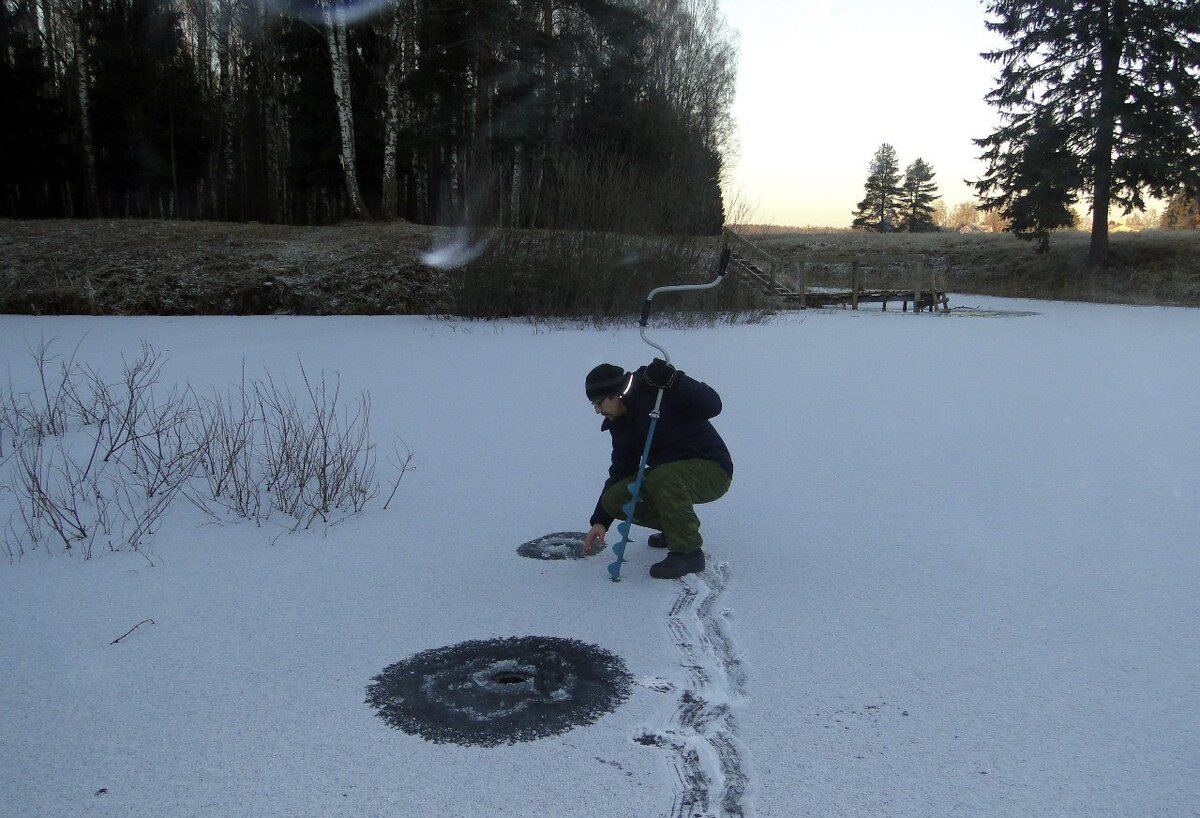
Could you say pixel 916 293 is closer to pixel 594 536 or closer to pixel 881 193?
pixel 594 536

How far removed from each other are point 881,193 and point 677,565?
69647 millimetres

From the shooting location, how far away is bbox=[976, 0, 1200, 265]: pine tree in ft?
76.3

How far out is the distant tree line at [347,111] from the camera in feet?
62.6

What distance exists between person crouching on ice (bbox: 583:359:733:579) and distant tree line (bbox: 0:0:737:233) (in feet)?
34.2

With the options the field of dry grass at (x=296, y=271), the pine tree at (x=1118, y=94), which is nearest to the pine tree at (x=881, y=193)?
the pine tree at (x=1118, y=94)

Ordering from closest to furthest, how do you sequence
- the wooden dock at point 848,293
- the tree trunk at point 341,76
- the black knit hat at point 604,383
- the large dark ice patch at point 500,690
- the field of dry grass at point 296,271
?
the large dark ice patch at point 500,690 < the black knit hat at point 604,383 < the field of dry grass at point 296,271 < the tree trunk at point 341,76 < the wooden dock at point 848,293

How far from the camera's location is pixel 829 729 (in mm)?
2330

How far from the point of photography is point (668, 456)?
3521mm

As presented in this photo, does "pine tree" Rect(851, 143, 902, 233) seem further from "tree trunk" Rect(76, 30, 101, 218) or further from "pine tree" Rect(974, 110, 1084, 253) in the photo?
"tree trunk" Rect(76, 30, 101, 218)

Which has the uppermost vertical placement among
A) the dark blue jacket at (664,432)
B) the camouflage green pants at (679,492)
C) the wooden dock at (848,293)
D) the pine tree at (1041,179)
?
A: the pine tree at (1041,179)

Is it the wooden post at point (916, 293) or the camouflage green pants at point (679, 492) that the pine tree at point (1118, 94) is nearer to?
the wooden post at point (916, 293)

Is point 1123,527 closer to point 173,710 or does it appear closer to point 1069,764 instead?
point 1069,764

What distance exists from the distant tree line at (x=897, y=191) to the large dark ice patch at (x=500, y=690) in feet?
224

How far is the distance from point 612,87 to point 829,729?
21702mm
